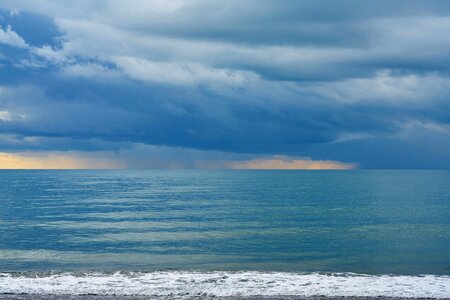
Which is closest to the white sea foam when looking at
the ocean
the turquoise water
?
the ocean

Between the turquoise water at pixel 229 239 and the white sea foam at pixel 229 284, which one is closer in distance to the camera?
the white sea foam at pixel 229 284

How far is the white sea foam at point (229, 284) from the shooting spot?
2791 centimetres

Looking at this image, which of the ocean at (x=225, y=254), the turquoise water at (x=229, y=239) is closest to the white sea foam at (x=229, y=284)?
the ocean at (x=225, y=254)

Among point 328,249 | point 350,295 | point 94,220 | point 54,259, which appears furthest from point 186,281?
point 94,220

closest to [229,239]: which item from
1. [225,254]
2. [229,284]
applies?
[225,254]

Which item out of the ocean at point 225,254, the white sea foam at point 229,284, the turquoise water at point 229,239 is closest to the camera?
the white sea foam at point 229,284

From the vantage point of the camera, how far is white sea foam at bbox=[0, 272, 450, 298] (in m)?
27.9

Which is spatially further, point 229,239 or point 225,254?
point 229,239

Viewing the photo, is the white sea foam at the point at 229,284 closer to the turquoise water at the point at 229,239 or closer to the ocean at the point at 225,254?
the ocean at the point at 225,254

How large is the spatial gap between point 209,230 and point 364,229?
18139 mm

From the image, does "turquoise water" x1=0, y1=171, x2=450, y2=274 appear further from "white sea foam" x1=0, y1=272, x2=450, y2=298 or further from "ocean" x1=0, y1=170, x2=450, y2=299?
"white sea foam" x1=0, y1=272, x2=450, y2=298

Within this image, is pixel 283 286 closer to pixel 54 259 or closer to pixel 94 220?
pixel 54 259

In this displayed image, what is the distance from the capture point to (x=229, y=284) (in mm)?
30000

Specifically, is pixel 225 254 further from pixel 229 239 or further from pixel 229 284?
pixel 229 284
